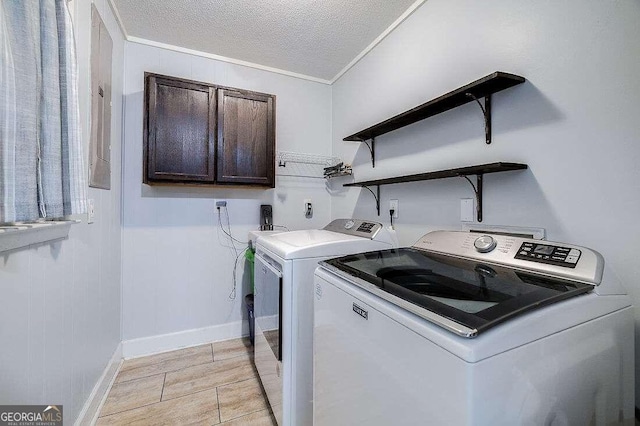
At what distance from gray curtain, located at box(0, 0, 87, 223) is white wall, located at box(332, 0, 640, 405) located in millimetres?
1702

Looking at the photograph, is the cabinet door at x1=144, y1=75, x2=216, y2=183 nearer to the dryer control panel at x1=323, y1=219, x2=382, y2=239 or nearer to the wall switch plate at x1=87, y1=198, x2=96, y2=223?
the wall switch plate at x1=87, y1=198, x2=96, y2=223

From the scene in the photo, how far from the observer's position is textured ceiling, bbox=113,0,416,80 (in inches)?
69.7

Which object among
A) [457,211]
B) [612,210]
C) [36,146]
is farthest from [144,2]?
[612,210]

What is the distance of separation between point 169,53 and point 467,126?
7.80 ft

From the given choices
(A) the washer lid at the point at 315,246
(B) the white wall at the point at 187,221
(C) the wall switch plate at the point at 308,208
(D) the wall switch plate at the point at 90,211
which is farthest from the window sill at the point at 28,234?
(C) the wall switch plate at the point at 308,208

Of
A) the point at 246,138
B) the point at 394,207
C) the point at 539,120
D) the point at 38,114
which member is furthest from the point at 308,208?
the point at 38,114

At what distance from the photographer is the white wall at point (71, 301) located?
837 mm

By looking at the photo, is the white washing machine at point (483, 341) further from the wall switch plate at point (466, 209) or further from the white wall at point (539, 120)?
the wall switch plate at point (466, 209)

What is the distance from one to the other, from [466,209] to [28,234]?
5.91 ft

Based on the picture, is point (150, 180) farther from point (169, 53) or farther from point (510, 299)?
point (510, 299)

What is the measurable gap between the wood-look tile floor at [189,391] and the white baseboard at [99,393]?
1.4 inches

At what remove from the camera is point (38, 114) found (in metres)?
0.85

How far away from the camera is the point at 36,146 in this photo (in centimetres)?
82

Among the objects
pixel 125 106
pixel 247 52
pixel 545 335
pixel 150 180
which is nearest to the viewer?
pixel 545 335
